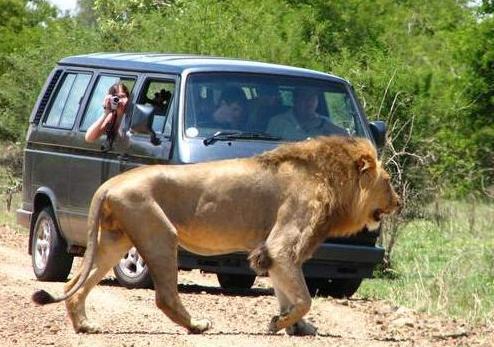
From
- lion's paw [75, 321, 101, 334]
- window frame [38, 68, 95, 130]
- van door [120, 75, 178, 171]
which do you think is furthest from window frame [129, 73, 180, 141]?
lion's paw [75, 321, 101, 334]

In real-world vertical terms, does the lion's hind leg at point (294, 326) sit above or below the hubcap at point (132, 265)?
above

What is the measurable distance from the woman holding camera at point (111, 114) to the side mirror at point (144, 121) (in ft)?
1.08

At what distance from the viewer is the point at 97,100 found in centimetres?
1328

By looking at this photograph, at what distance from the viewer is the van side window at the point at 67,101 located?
533 inches

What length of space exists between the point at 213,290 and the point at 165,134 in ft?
5.60

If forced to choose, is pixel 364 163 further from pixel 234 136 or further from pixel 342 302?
pixel 342 302

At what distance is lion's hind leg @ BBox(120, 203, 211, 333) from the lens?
950 centimetres

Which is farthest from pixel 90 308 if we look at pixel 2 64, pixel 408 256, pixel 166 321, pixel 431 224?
pixel 2 64

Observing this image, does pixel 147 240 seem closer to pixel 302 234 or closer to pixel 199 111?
pixel 302 234

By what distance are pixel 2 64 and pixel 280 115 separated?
22.9 meters

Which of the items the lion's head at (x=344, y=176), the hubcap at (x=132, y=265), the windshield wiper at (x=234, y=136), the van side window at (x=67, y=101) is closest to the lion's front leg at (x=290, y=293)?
the lion's head at (x=344, y=176)

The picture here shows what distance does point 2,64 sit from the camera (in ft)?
113

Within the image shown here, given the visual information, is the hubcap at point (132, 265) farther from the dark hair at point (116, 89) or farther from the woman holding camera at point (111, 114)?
the dark hair at point (116, 89)

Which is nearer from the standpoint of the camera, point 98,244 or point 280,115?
point 98,244
